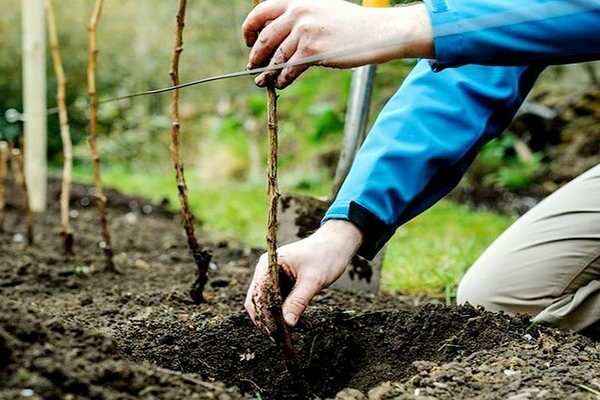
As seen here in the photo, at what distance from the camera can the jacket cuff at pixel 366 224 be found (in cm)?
185

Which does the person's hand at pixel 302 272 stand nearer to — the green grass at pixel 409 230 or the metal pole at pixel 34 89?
the green grass at pixel 409 230

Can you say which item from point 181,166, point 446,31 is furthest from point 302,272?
point 181,166

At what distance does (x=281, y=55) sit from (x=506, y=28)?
1.27 ft

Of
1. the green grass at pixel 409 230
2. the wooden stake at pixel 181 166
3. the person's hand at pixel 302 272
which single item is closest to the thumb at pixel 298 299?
the person's hand at pixel 302 272

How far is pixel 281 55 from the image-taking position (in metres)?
1.43

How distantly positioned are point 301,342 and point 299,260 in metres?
0.28

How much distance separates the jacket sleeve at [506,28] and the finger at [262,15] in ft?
0.85

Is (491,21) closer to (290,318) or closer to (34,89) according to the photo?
(290,318)

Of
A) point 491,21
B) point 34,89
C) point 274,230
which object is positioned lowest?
point 34,89

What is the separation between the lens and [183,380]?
4.75ft

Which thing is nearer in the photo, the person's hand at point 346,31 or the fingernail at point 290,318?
the person's hand at point 346,31

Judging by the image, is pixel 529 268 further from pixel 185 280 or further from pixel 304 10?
pixel 304 10

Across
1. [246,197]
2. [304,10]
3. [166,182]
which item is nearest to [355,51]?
[304,10]

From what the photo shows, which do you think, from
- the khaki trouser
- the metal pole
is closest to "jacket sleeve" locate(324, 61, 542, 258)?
the khaki trouser
